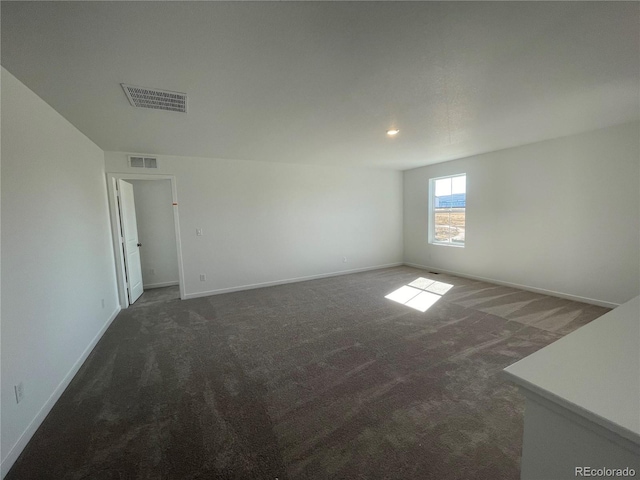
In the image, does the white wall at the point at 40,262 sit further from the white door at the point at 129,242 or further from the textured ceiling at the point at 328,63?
the white door at the point at 129,242

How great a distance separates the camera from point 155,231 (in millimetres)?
5660

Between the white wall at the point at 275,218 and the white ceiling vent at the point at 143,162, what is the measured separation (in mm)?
86

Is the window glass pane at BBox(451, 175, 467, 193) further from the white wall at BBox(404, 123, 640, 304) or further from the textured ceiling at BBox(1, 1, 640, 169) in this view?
the textured ceiling at BBox(1, 1, 640, 169)

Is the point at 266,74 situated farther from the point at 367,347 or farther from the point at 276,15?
the point at 367,347

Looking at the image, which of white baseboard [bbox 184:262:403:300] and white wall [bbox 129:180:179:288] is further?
white wall [bbox 129:180:179:288]

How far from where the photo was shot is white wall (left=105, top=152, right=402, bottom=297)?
4629 mm

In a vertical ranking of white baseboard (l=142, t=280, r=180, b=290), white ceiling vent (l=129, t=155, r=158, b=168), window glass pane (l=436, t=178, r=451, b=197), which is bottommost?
white baseboard (l=142, t=280, r=180, b=290)

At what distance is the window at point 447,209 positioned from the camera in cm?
554

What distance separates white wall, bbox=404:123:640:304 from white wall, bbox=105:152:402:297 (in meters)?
1.94

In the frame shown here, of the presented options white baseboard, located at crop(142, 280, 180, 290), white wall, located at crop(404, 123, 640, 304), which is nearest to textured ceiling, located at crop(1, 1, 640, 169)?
white wall, located at crop(404, 123, 640, 304)

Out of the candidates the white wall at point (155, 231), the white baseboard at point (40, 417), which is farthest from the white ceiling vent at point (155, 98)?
the white wall at point (155, 231)

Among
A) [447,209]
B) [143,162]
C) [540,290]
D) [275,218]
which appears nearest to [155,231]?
[143,162]

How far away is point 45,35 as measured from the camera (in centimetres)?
152

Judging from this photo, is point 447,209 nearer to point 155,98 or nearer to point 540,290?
point 540,290
